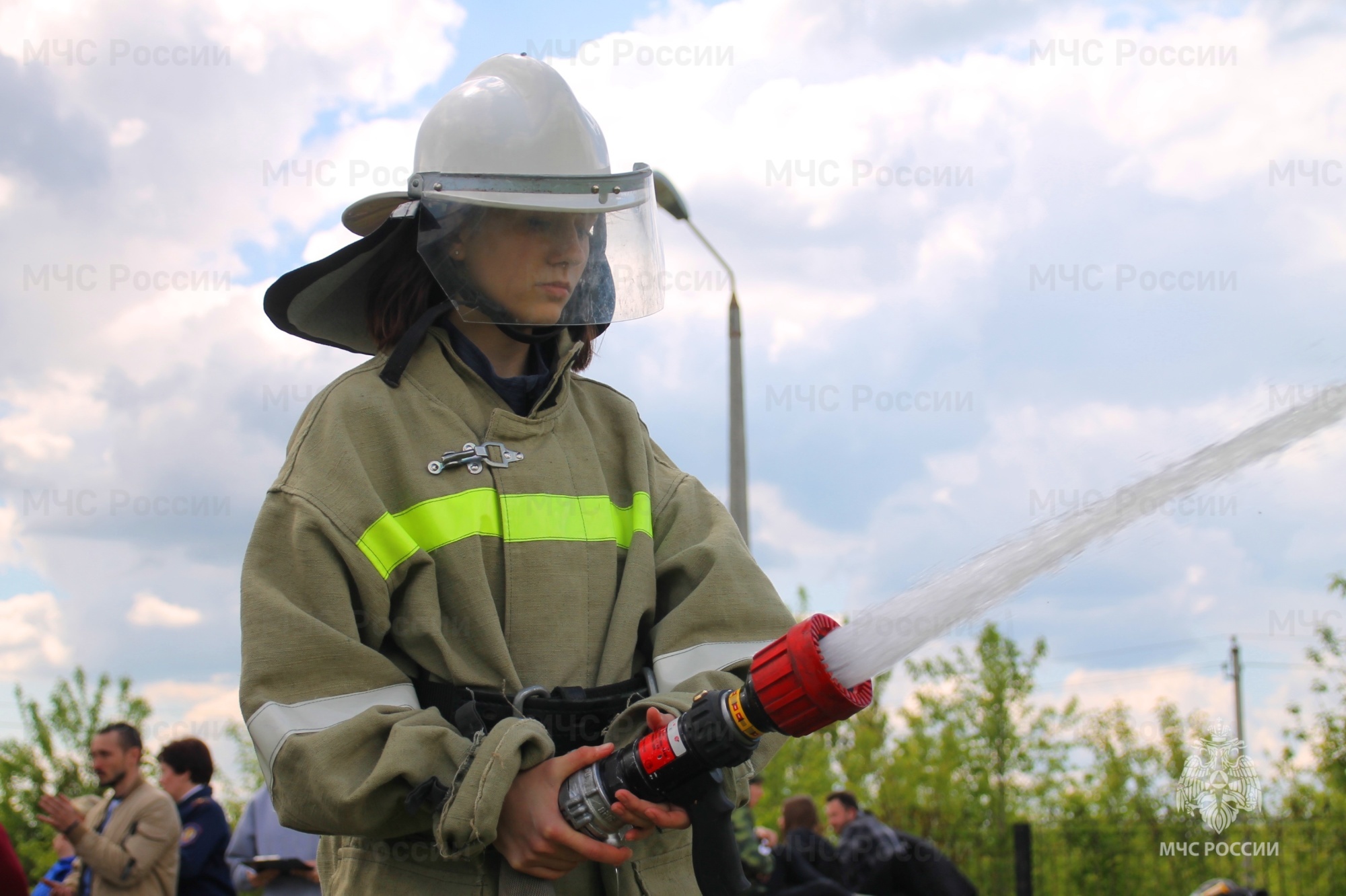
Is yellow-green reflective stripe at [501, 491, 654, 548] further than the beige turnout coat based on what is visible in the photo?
Yes

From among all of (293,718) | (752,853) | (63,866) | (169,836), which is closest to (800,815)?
(752,853)

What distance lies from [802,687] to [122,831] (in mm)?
6595

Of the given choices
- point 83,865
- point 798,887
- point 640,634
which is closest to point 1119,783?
point 798,887

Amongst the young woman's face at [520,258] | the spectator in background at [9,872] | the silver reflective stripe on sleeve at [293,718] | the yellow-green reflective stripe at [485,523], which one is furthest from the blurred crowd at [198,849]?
the silver reflective stripe on sleeve at [293,718]

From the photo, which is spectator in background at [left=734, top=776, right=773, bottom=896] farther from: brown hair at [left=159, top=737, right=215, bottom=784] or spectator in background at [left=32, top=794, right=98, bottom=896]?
spectator in background at [left=32, top=794, right=98, bottom=896]

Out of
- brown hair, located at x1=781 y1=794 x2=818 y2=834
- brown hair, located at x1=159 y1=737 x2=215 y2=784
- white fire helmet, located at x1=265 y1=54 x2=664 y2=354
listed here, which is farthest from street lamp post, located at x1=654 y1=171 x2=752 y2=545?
white fire helmet, located at x1=265 y1=54 x2=664 y2=354

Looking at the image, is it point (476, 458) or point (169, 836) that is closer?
point (476, 458)

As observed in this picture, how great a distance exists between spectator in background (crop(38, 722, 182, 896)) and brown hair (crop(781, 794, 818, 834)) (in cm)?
492

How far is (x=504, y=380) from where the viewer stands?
3.13m

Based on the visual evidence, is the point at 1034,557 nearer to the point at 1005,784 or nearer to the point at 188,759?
the point at 188,759

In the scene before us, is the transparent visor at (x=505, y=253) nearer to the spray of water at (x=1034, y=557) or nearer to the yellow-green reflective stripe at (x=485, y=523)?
the yellow-green reflective stripe at (x=485, y=523)

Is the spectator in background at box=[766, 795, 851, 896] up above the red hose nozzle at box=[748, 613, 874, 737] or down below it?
below

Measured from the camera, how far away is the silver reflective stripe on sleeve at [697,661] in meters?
2.90

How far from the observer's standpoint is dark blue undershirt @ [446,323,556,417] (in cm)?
312
